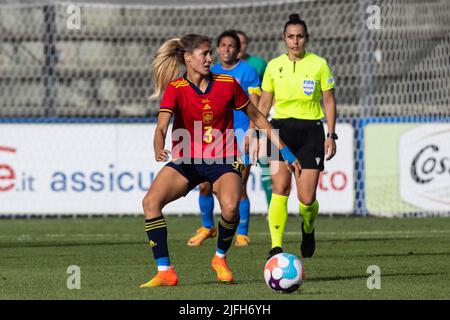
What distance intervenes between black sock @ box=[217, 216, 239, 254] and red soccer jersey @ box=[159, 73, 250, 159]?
509mm

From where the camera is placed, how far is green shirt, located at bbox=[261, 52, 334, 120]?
10398 millimetres

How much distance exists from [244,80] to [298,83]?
181 centimetres

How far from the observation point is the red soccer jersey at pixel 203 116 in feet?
28.0

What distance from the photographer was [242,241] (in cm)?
1223

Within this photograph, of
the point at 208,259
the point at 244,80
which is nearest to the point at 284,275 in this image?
the point at 208,259

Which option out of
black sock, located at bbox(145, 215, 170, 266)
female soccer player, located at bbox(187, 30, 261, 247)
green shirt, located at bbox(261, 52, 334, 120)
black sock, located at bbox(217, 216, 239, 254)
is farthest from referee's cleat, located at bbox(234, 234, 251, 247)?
black sock, located at bbox(145, 215, 170, 266)

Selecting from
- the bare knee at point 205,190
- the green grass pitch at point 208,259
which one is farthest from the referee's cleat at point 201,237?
the bare knee at point 205,190

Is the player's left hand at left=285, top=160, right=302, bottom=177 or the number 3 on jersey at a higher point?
the number 3 on jersey

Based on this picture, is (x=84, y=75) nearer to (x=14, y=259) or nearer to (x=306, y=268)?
(x=14, y=259)

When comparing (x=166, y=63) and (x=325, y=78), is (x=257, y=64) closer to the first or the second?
(x=325, y=78)

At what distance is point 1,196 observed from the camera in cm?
1577

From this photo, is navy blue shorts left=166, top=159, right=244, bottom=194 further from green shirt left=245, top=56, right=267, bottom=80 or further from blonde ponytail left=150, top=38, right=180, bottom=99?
green shirt left=245, top=56, right=267, bottom=80
